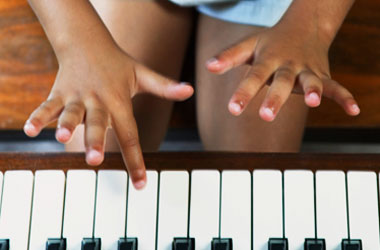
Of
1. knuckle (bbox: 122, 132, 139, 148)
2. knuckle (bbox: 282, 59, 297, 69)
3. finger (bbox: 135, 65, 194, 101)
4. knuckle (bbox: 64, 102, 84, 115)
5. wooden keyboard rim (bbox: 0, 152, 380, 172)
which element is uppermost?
knuckle (bbox: 282, 59, 297, 69)

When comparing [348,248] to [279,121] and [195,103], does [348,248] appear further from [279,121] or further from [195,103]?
[195,103]

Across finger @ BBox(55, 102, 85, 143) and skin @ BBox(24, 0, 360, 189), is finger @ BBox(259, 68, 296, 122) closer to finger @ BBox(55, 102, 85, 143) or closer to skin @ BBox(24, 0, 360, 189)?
skin @ BBox(24, 0, 360, 189)

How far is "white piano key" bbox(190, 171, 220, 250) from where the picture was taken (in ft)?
1.81

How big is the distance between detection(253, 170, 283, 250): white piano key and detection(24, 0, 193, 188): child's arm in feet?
0.43

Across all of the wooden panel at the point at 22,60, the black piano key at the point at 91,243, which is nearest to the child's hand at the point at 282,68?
the black piano key at the point at 91,243

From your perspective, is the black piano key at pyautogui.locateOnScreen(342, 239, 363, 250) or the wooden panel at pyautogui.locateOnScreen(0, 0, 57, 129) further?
the wooden panel at pyautogui.locateOnScreen(0, 0, 57, 129)

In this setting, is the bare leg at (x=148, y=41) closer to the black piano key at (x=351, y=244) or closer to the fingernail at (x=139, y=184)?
the fingernail at (x=139, y=184)

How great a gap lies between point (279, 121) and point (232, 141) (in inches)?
3.1

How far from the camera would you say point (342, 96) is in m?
0.57

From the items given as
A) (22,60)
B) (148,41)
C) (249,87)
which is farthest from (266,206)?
(22,60)

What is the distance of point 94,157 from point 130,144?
0.22 feet

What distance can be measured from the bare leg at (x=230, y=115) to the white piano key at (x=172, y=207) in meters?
0.21

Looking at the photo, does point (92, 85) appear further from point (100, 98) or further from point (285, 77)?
point (285, 77)

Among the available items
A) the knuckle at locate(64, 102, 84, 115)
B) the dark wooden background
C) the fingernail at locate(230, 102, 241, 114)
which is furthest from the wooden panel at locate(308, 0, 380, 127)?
the knuckle at locate(64, 102, 84, 115)
